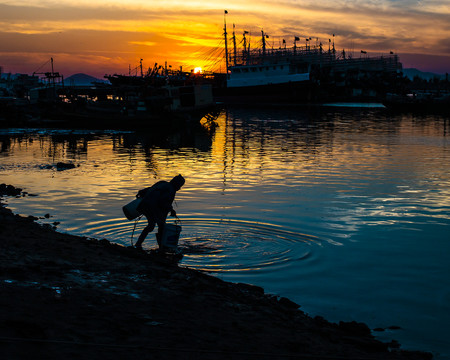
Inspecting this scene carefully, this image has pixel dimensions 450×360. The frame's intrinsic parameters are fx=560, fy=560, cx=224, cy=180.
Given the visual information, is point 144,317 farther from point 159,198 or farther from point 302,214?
point 302,214

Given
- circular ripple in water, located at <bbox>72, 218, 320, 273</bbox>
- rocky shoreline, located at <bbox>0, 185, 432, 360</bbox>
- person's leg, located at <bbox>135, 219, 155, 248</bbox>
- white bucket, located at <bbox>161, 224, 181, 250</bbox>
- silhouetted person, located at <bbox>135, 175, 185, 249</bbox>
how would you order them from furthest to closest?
white bucket, located at <bbox>161, 224, 181, 250</bbox> < person's leg, located at <bbox>135, 219, 155, 248</bbox> < circular ripple in water, located at <bbox>72, 218, 320, 273</bbox> < silhouetted person, located at <bbox>135, 175, 185, 249</bbox> < rocky shoreline, located at <bbox>0, 185, 432, 360</bbox>

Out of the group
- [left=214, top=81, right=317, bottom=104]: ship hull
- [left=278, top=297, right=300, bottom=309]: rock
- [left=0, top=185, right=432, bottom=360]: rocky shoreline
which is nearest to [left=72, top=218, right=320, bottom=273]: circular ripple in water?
[left=0, top=185, right=432, bottom=360]: rocky shoreline

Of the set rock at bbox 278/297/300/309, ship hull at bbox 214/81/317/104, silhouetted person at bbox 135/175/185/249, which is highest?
ship hull at bbox 214/81/317/104

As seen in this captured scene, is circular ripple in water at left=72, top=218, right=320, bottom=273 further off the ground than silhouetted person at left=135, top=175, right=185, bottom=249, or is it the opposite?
silhouetted person at left=135, top=175, right=185, bottom=249

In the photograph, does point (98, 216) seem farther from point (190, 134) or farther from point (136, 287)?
point (190, 134)

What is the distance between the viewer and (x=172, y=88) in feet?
165

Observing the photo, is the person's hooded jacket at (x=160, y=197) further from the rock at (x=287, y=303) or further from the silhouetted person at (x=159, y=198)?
the rock at (x=287, y=303)

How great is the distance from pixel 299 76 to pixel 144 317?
9374 cm

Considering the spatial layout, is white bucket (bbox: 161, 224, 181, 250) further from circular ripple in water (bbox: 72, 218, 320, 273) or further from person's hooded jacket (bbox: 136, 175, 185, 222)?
person's hooded jacket (bbox: 136, 175, 185, 222)

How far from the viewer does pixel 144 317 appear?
586 cm

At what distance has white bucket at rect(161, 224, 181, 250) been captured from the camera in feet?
31.8

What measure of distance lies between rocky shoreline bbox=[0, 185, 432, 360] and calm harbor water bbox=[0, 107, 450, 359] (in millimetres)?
802

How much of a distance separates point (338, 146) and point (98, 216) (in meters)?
20.0

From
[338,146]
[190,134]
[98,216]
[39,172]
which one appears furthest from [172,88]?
[98,216]
